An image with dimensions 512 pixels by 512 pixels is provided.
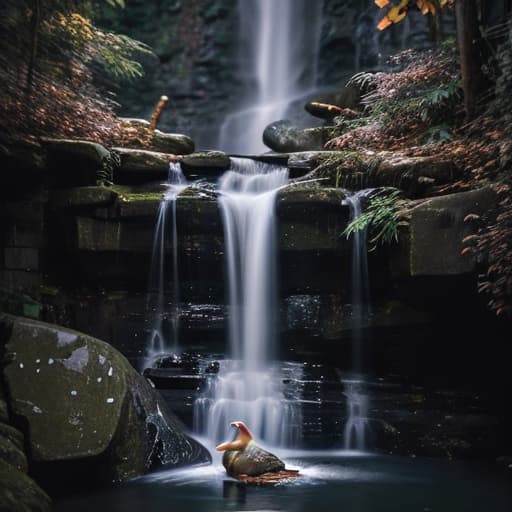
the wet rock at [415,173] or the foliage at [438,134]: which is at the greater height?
the foliage at [438,134]

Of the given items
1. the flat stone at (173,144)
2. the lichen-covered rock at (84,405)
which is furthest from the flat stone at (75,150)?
the flat stone at (173,144)

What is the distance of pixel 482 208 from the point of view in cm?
654

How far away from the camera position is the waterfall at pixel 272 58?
19.5 metres

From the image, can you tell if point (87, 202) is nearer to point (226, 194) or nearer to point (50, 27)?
point (226, 194)

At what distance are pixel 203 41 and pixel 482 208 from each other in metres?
17.0

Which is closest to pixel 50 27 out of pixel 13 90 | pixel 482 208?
pixel 13 90

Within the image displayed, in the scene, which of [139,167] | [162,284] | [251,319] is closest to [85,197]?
[139,167]

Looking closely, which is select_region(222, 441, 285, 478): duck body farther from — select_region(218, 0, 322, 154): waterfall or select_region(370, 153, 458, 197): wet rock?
select_region(218, 0, 322, 154): waterfall

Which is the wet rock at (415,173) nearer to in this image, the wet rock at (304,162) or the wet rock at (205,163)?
the wet rock at (304,162)

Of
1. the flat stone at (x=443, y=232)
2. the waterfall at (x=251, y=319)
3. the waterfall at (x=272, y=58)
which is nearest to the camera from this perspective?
the flat stone at (x=443, y=232)

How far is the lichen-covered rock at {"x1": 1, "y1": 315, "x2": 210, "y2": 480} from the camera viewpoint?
530 cm

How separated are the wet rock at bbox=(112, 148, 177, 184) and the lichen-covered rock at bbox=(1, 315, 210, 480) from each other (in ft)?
11.1

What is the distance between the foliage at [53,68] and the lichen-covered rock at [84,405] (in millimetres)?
2841

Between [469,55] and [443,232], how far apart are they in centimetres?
339
